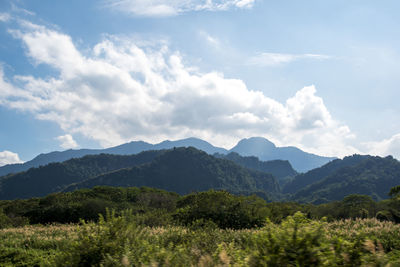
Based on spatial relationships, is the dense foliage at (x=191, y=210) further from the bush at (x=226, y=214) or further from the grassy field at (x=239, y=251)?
the grassy field at (x=239, y=251)

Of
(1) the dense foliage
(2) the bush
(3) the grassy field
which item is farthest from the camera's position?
(1) the dense foliage

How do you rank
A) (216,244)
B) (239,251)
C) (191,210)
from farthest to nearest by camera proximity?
(191,210) → (216,244) → (239,251)

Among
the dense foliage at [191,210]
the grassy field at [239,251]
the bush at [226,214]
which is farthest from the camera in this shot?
the dense foliage at [191,210]

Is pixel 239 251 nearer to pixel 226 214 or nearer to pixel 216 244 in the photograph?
pixel 216 244

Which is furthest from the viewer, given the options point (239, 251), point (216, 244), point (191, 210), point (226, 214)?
point (191, 210)

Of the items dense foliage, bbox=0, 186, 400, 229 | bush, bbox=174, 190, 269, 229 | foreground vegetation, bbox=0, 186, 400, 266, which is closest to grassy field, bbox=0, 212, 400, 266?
foreground vegetation, bbox=0, 186, 400, 266

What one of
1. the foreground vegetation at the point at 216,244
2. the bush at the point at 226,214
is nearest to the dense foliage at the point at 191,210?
the bush at the point at 226,214

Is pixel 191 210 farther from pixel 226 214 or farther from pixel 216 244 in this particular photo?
pixel 216 244

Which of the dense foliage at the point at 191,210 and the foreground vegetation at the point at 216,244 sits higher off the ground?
the foreground vegetation at the point at 216,244

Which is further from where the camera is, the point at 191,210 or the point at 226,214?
the point at 191,210

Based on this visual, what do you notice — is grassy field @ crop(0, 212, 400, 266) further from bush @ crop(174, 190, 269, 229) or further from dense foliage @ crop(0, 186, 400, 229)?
bush @ crop(174, 190, 269, 229)

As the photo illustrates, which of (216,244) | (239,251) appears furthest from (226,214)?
(239,251)

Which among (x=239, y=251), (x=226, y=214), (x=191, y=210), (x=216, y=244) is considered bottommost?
(x=226, y=214)

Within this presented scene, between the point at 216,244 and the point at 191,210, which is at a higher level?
the point at 216,244
